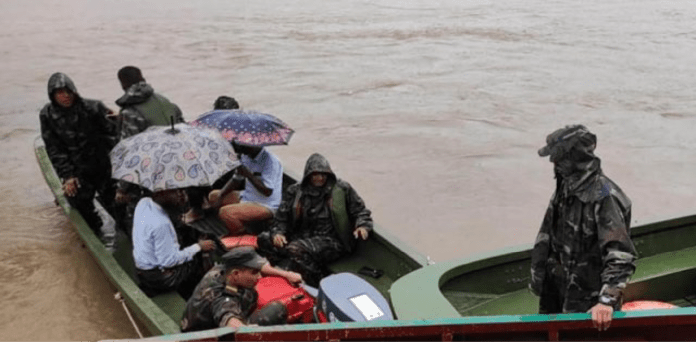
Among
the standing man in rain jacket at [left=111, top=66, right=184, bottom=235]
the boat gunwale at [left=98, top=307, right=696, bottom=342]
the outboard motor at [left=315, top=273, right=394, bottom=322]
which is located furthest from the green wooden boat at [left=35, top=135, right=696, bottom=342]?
the standing man in rain jacket at [left=111, top=66, right=184, bottom=235]

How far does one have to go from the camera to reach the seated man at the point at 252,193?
18.6 ft

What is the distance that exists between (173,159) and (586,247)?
8.33 feet

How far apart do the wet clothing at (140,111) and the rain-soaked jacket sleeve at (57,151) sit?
67cm

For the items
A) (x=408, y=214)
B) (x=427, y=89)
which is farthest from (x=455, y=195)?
(x=427, y=89)

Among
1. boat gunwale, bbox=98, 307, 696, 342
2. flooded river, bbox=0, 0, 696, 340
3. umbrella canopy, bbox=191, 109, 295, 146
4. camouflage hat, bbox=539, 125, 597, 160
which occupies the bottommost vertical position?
flooded river, bbox=0, 0, 696, 340

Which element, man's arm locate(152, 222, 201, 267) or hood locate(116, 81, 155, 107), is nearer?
man's arm locate(152, 222, 201, 267)

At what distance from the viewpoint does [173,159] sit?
15.0 feet

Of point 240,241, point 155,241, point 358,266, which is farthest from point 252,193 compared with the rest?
point 155,241

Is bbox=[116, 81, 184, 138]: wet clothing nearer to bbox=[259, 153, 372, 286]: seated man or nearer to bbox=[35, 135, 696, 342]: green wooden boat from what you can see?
bbox=[35, 135, 696, 342]: green wooden boat

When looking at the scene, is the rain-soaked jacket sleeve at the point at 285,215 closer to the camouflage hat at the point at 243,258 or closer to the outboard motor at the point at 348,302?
the outboard motor at the point at 348,302

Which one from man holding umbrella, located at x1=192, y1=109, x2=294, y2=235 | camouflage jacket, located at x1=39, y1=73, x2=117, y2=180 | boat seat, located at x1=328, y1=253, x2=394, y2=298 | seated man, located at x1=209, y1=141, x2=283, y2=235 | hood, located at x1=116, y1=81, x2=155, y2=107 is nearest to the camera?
boat seat, located at x1=328, y1=253, x2=394, y2=298

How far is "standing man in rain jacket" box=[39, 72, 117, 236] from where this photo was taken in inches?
234

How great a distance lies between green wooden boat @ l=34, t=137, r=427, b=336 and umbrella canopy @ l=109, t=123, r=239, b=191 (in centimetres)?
85

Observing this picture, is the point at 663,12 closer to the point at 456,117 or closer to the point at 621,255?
the point at 456,117
